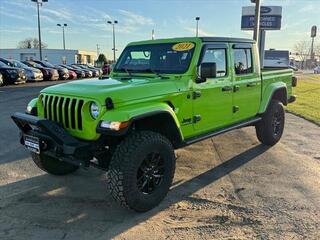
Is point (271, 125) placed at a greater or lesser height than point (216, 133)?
lesser

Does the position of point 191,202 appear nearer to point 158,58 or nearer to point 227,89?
point 227,89

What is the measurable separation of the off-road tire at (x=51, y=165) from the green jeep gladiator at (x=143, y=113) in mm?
14

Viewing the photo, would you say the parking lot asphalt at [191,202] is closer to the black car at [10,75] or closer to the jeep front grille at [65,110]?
the jeep front grille at [65,110]

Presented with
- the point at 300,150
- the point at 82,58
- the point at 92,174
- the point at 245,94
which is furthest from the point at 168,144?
the point at 82,58

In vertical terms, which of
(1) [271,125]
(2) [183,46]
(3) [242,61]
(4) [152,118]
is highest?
(2) [183,46]

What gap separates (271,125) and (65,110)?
4.41 m

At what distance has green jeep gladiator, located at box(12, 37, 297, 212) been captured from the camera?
4.20 metres

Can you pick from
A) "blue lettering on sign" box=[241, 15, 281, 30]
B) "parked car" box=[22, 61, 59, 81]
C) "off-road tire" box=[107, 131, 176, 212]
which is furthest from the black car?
"blue lettering on sign" box=[241, 15, 281, 30]

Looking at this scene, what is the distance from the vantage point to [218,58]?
5891 millimetres

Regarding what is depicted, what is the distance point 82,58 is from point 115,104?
9816cm

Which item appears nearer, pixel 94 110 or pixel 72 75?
pixel 94 110

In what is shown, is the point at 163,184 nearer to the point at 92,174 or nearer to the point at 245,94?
the point at 92,174

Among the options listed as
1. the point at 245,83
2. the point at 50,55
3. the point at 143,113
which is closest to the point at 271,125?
the point at 245,83

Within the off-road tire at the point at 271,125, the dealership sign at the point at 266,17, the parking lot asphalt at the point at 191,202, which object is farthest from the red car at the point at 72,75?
the off-road tire at the point at 271,125
